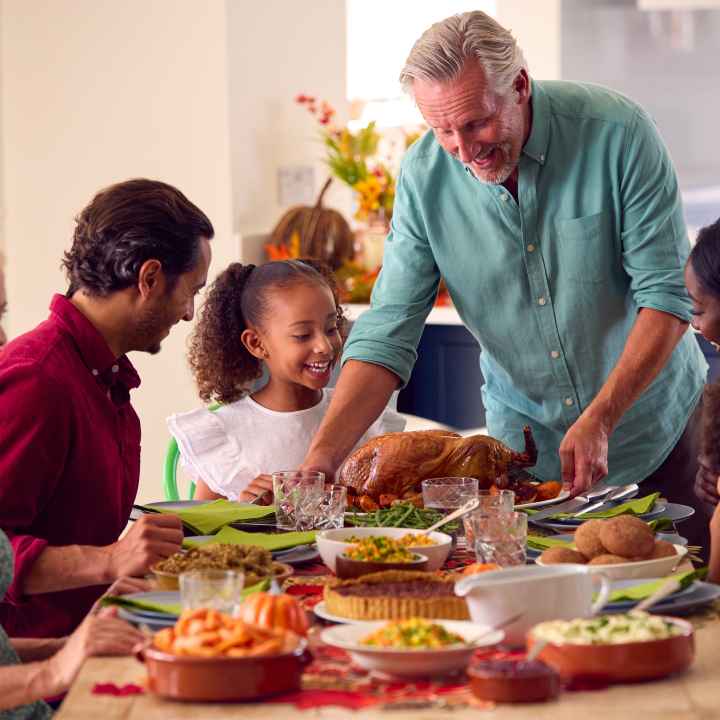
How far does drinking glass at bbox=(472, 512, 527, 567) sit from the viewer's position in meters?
1.55

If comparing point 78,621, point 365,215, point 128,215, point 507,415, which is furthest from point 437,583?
point 365,215

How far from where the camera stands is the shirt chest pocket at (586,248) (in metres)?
2.42

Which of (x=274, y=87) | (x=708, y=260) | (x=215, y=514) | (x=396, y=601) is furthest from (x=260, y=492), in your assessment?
(x=274, y=87)

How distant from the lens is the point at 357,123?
17.5ft

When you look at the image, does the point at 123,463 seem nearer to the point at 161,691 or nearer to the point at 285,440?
the point at 285,440

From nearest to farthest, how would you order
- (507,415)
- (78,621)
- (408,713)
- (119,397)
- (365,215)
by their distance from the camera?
(408,713)
(78,621)
(119,397)
(507,415)
(365,215)

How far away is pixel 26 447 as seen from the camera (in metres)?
1.77

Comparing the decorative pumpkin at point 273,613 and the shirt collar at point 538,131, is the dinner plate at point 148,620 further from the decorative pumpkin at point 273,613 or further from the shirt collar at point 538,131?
the shirt collar at point 538,131

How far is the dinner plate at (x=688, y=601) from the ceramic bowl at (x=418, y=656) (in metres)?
0.21

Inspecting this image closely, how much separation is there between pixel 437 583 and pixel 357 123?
4.15 m

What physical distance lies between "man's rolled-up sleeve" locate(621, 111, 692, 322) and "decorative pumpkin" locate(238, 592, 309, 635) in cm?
127

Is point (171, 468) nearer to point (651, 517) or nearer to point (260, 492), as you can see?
point (260, 492)

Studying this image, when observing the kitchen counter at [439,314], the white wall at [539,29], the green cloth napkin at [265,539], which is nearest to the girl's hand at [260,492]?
the green cloth napkin at [265,539]

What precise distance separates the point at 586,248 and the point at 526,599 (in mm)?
1300
